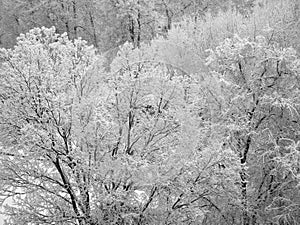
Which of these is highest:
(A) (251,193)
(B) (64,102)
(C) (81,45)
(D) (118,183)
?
(C) (81,45)

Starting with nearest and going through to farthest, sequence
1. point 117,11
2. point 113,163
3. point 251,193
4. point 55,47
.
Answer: point 113,163
point 55,47
point 251,193
point 117,11

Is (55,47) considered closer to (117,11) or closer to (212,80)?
(212,80)

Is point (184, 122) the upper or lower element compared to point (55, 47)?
lower

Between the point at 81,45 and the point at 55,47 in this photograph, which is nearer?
the point at 55,47

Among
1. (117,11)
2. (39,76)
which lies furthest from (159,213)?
(117,11)

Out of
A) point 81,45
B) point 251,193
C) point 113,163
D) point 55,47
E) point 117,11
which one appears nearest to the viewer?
point 113,163

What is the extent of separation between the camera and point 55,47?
11.4 m

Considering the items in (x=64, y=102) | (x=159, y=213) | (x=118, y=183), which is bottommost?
(x=159, y=213)

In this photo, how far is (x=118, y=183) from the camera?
10.6 metres

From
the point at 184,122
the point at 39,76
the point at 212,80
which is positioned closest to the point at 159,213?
the point at 184,122

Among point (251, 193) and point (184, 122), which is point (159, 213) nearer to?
point (184, 122)

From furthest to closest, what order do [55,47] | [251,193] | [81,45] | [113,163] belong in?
[251,193]
[81,45]
[55,47]
[113,163]

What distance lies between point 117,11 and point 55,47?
21.3 meters

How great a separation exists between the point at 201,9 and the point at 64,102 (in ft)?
79.6
